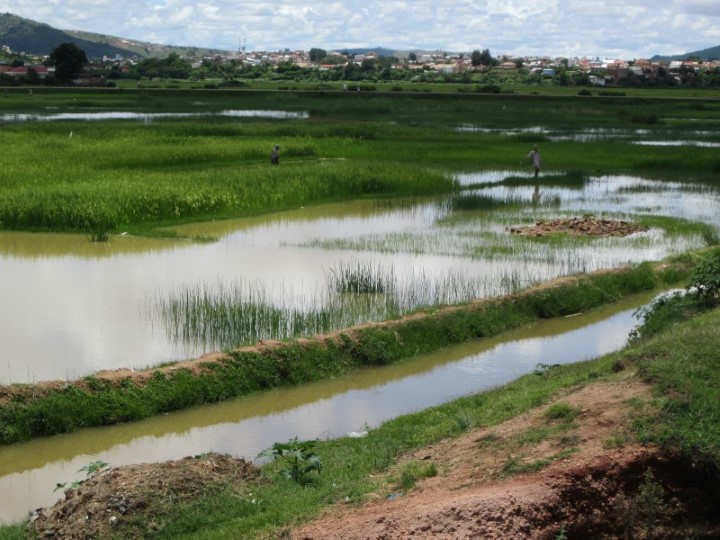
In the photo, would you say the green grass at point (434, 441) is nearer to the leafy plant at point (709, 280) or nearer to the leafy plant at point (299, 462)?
the leafy plant at point (299, 462)

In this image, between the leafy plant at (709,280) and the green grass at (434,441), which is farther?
the leafy plant at (709,280)

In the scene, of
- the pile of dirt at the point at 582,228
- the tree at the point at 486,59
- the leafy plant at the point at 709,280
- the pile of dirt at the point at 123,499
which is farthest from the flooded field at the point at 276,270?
the tree at the point at 486,59

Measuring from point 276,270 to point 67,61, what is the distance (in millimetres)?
59064

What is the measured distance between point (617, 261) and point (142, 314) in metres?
7.16

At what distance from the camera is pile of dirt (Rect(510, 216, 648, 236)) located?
55.7 ft

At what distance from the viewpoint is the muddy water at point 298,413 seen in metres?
7.46

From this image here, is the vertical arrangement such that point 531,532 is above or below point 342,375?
above

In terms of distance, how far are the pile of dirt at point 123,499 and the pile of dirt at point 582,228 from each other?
37.9ft

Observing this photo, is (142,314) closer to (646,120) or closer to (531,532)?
(531,532)

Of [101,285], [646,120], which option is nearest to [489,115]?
[646,120]

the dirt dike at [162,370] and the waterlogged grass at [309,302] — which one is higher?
the dirt dike at [162,370]

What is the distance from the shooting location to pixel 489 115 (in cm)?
4316

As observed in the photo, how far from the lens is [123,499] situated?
554cm

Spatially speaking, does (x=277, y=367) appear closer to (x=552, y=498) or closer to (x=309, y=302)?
(x=309, y=302)
